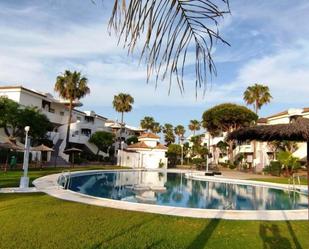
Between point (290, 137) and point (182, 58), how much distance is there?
4.44 m

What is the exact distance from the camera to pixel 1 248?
268 inches

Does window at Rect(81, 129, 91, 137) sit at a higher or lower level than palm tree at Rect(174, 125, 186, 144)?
lower

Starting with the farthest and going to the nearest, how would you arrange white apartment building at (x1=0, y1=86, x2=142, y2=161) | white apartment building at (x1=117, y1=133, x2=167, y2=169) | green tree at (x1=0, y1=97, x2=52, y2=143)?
1. white apartment building at (x1=117, y1=133, x2=167, y2=169)
2. white apartment building at (x1=0, y1=86, x2=142, y2=161)
3. green tree at (x1=0, y1=97, x2=52, y2=143)

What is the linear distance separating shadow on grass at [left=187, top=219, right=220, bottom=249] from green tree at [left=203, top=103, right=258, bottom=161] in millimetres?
37981

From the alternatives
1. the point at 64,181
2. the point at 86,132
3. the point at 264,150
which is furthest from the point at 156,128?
the point at 64,181

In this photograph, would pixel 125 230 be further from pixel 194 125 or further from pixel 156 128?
pixel 194 125

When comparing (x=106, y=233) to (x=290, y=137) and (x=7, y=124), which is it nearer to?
(x=290, y=137)

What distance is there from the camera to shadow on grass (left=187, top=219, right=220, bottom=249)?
761cm

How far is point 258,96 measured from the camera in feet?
160

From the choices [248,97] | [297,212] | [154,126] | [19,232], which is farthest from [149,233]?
[154,126]

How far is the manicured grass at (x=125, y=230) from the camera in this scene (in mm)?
7516

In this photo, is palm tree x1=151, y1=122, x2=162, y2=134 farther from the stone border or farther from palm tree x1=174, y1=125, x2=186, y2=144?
the stone border

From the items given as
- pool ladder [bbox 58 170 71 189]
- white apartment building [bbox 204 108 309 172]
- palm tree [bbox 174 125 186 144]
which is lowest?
pool ladder [bbox 58 170 71 189]

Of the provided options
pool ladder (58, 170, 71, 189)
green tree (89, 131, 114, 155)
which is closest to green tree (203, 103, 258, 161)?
green tree (89, 131, 114, 155)
